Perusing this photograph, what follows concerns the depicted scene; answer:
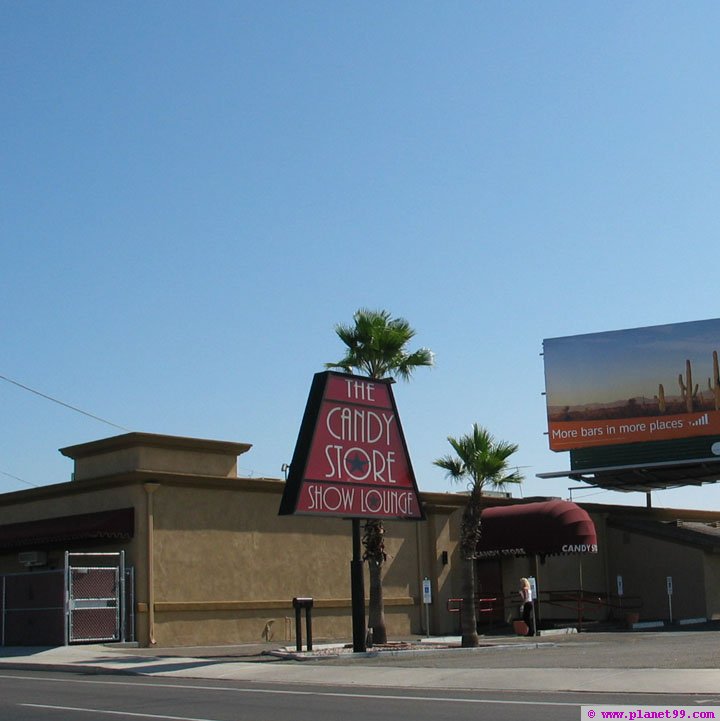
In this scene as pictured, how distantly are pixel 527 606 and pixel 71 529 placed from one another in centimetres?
1210

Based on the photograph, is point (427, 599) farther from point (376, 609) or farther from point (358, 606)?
point (358, 606)

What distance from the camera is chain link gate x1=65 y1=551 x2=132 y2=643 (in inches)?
1078

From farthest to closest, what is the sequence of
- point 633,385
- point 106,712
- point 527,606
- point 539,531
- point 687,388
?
point 633,385
point 687,388
point 539,531
point 527,606
point 106,712

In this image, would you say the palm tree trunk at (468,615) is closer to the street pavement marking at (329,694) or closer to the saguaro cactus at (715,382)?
the street pavement marking at (329,694)

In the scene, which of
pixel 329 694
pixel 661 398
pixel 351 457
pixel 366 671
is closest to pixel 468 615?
pixel 351 457

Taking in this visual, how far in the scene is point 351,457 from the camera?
80.9 feet

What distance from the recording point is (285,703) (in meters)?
15.4

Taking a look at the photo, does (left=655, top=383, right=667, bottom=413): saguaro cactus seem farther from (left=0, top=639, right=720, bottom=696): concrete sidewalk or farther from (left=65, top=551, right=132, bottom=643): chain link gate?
(left=65, top=551, right=132, bottom=643): chain link gate

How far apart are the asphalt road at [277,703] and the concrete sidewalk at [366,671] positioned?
814 millimetres

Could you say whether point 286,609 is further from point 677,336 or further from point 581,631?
point 677,336

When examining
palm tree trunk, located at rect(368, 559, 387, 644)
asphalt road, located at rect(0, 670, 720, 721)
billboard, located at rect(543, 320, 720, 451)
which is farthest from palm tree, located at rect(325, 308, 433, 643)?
billboard, located at rect(543, 320, 720, 451)

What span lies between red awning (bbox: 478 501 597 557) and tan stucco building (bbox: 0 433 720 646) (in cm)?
124

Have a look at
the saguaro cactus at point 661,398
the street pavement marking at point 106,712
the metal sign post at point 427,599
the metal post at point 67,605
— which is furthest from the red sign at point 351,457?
the saguaro cactus at point 661,398

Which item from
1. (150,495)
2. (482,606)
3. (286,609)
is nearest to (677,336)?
(482,606)
